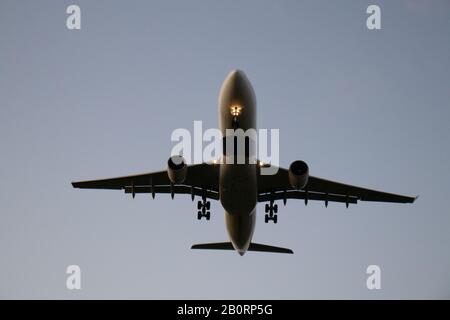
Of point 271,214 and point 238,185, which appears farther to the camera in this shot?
point 271,214

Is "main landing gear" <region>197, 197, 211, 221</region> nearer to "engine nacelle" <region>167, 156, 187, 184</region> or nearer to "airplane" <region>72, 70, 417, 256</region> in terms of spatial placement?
"airplane" <region>72, 70, 417, 256</region>

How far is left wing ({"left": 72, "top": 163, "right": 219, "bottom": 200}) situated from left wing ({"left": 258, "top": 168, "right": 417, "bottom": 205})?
240cm

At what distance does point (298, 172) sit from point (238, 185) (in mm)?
2497

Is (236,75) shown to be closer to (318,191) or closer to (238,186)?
(238,186)

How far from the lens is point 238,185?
22.3 metres

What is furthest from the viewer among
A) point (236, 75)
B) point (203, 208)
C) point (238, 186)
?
point (203, 208)

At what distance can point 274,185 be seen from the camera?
27.5m

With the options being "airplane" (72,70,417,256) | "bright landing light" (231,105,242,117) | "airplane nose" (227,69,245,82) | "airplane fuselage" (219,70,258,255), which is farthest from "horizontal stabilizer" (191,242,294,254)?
"airplane nose" (227,69,245,82)

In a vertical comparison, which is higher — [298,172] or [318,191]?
[298,172]

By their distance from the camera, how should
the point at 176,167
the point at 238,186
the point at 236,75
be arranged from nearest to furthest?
the point at 176,167 < the point at 238,186 < the point at 236,75

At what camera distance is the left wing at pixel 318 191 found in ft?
89.0

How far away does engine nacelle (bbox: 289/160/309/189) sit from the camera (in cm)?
2242

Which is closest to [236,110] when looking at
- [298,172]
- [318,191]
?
[298,172]
